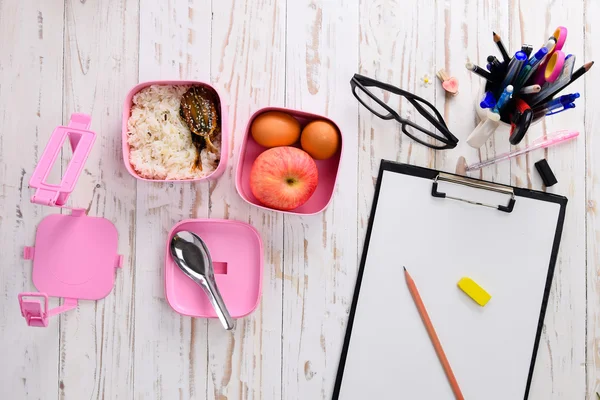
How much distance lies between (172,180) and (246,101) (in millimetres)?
196

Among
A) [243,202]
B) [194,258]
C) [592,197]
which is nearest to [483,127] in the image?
[592,197]

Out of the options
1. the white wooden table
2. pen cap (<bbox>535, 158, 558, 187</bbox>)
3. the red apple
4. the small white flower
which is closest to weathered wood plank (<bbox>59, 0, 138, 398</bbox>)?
the white wooden table

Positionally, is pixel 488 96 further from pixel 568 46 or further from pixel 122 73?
pixel 122 73

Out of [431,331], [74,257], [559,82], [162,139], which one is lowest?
Answer: [431,331]

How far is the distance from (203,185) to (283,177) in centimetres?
17

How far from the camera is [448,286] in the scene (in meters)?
0.80

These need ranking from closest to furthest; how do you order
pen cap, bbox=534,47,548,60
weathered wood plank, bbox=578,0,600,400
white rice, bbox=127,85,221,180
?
pen cap, bbox=534,47,548,60 < white rice, bbox=127,85,221,180 < weathered wood plank, bbox=578,0,600,400

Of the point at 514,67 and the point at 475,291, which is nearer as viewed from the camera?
the point at 514,67

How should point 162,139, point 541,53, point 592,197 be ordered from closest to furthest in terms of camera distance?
point 541,53 < point 162,139 < point 592,197

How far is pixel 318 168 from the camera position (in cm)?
78

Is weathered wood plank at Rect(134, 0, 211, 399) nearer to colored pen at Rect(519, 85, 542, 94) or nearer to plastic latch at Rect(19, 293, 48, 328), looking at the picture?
plastic latch at Rect(19, 293, 48, 328)

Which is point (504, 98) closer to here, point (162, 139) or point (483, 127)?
point (483, 127)

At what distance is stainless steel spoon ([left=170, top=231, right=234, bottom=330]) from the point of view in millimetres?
757

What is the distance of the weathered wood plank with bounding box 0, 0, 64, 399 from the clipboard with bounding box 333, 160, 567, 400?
1.76ft
